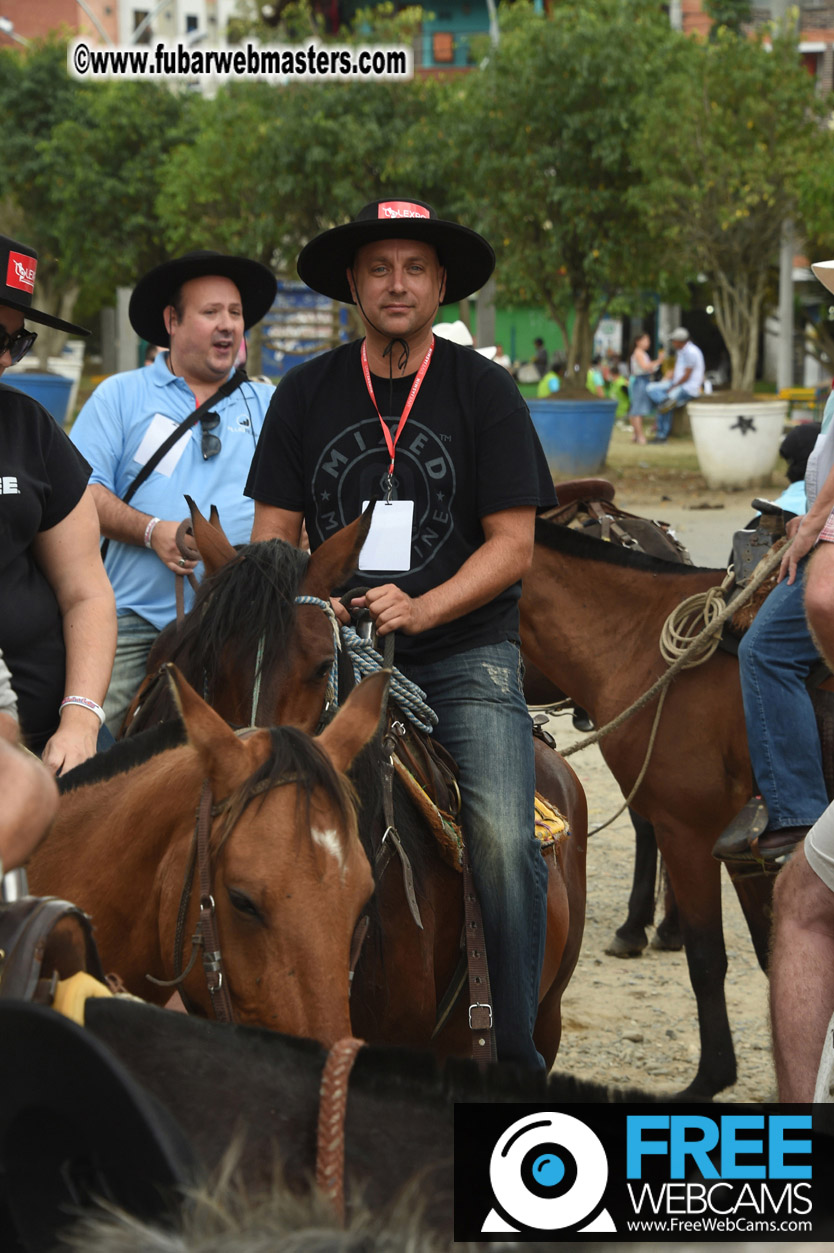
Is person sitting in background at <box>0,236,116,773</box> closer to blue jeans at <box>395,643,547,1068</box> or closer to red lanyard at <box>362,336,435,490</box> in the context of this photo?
red lanyard at <box>362,336,435,490</box>

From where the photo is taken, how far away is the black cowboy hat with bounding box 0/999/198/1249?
1.37 meters

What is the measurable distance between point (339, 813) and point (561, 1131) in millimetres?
802

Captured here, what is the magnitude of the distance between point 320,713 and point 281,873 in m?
0.84

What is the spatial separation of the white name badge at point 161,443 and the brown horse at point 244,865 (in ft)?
7.94

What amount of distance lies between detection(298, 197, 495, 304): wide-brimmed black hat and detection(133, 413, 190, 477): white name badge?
3.73ft

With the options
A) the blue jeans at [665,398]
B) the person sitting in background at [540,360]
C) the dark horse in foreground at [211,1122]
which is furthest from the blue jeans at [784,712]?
the person sitting in background at [540,360]

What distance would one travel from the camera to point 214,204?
25812 mm

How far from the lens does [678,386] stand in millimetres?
28391

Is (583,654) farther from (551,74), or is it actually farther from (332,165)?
(332,165)

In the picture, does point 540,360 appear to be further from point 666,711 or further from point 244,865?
point 244,865

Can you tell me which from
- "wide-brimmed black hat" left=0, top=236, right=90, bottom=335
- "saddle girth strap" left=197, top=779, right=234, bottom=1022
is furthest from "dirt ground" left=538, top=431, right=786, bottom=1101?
"wide-brimmed black hat" left=0, top=236, right=90, bottom=335

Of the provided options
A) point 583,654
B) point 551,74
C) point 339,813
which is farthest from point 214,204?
point 339,813

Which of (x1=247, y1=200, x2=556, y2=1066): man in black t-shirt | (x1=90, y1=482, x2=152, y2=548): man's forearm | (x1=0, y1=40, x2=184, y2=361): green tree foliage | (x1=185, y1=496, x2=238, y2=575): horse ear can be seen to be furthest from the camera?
(x1=0, y1=40, x2=184, y2=361): green tree foliage

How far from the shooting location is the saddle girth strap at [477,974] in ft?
10.9
